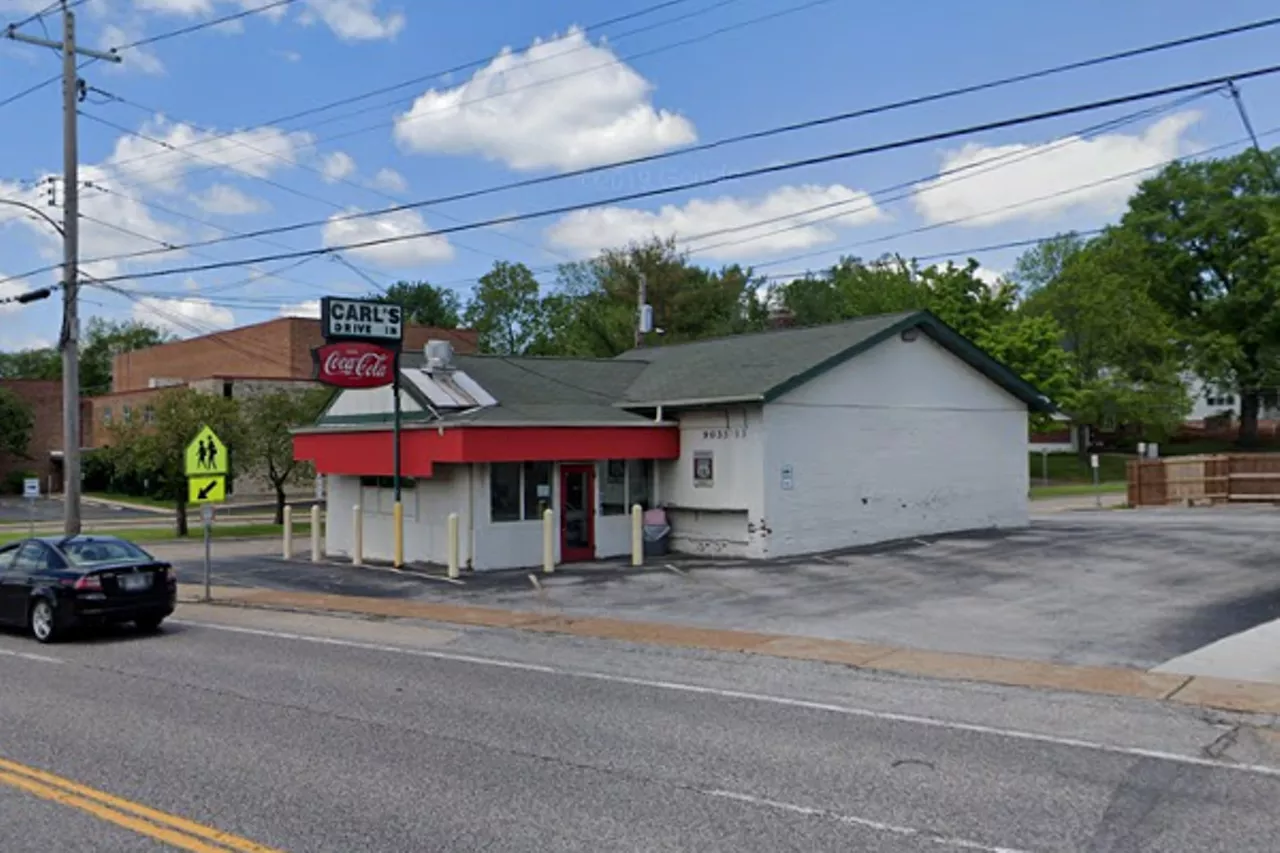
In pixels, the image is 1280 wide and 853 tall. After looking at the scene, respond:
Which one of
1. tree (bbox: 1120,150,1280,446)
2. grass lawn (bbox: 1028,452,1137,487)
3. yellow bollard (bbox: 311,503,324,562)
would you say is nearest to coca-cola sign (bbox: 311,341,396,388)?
yellow bollard (bbox: 311,503,324,562)

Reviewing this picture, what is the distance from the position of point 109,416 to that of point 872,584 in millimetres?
65050

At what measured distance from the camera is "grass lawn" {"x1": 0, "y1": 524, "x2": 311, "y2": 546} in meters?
39.4

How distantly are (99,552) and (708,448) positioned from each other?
472 inches

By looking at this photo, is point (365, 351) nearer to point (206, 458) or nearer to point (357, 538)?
point (206, 458)

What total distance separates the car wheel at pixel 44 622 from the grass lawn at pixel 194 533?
2422cm

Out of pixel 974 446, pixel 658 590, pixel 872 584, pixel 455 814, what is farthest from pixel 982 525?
pixel 455 814

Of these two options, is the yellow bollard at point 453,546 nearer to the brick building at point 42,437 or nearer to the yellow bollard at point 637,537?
the yellow bollard at point 637,537

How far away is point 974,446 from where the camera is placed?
26125 millimetres

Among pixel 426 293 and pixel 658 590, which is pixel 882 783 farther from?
pixel 426 293

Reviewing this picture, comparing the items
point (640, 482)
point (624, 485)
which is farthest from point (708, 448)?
point (624, 485)

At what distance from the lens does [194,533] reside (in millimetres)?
42062

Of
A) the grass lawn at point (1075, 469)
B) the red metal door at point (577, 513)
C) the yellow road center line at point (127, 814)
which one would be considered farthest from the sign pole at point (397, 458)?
the grass lawn at point (1075, 469)

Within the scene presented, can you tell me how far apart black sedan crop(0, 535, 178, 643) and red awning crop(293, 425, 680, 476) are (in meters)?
6.60

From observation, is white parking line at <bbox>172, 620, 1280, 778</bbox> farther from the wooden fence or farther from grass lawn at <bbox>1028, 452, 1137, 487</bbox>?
grass lawn at <bbox>1028, 452, 1137, 487</bbox>
